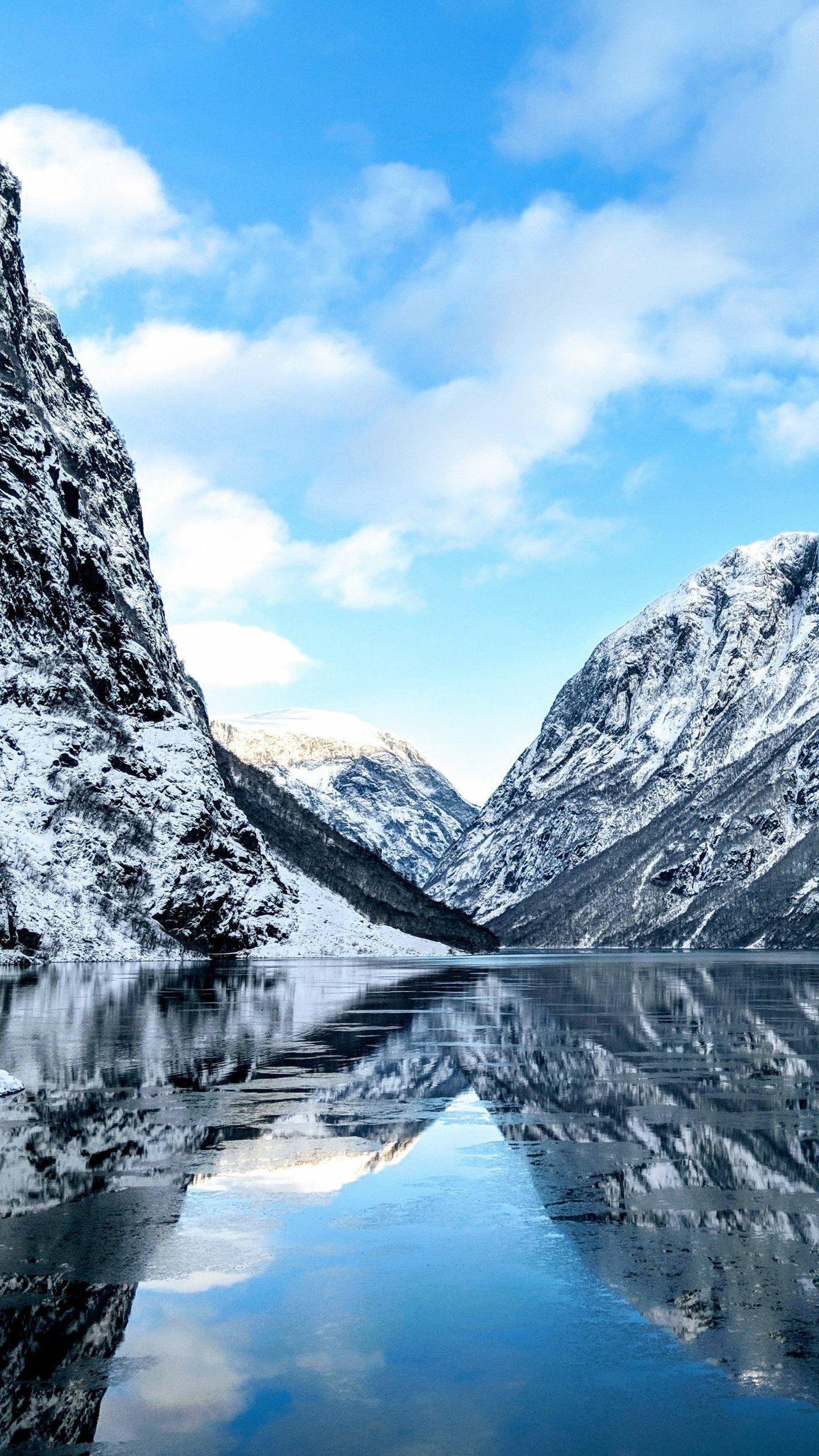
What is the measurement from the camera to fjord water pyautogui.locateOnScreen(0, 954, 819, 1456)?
11.4 metres

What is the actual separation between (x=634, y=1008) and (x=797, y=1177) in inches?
1853

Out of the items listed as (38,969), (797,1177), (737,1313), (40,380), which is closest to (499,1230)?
(737,1313)

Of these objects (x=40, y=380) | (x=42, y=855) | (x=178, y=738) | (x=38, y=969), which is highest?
(x=40, y=380)

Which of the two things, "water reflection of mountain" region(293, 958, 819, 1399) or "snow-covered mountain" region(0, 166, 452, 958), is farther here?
"snow-covered mountain" region(0, 166, 452, 958)

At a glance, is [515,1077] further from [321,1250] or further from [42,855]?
[42,855]

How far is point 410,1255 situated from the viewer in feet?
55.9

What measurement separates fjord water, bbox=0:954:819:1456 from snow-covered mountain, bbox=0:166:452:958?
103 meters

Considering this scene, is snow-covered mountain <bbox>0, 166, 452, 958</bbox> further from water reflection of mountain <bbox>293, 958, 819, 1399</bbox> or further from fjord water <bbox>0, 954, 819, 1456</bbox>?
fjord water <bbox>0, 954, 819, 1456</bbox>

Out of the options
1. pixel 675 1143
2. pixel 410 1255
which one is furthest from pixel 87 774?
pixel 410 1255

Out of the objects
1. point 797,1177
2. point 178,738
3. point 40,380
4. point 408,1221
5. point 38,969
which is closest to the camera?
point 408,1221

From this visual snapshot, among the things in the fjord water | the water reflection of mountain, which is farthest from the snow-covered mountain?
the fjord water

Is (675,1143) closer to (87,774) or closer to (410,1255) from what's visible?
(410,1255)

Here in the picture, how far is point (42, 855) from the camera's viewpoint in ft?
450

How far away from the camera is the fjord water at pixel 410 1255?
11445 millimetres
